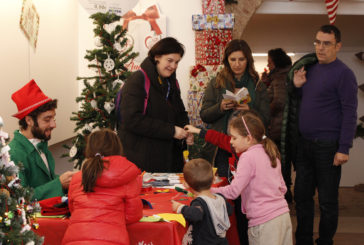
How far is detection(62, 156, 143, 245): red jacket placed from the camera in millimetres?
1996

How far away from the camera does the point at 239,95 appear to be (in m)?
3.50

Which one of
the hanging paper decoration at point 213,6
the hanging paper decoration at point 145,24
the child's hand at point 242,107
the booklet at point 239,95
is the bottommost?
the child's hand at point 242,107

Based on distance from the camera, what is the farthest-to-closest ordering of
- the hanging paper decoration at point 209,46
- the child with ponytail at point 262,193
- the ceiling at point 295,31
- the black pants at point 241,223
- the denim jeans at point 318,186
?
the ceiling at point 295,31 < the hanging paper decoration at point 209,46 < the denim jeans at point 318,186 < the black pants at point 241,223 < the child with ponytail at point 262,193

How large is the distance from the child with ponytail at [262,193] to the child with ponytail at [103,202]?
0.70m

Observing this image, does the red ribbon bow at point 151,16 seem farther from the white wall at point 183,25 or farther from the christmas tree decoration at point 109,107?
the christmas tree decoration at point 109,107

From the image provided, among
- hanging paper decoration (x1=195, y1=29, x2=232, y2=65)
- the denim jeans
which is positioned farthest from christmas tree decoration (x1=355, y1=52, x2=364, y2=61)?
the denim jeans

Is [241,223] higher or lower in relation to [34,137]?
lower

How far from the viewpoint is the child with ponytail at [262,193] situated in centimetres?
270

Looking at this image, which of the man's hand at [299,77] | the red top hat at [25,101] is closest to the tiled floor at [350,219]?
the man's hand at [299,77]

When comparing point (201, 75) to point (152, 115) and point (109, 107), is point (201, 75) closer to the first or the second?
point (109, 107)

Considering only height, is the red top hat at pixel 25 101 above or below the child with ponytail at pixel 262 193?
above

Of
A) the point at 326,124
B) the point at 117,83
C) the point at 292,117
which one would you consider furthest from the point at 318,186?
the point at 117,83

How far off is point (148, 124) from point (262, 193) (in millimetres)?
1024

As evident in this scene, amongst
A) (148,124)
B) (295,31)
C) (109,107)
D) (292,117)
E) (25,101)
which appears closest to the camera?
(25,101)
